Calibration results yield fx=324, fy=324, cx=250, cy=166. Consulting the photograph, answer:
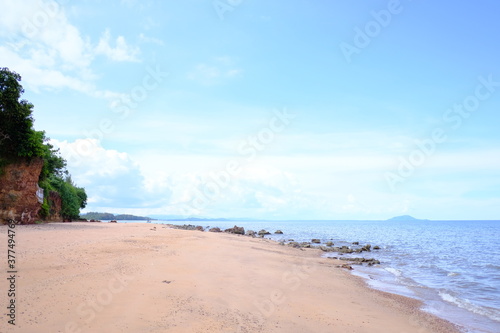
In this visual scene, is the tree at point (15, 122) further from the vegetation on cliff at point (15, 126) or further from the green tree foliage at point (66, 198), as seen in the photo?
the green tree foliage at point (66, 198)

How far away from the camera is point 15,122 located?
937 inches

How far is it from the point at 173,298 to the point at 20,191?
22.3 metres

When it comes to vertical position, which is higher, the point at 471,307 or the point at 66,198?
the point at 66,198

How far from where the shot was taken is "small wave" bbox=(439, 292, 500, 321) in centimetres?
1179

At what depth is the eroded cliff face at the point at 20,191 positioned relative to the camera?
23.6 metres

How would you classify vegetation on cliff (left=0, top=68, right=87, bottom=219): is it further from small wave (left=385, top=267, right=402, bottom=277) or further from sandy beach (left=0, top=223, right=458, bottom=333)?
small wave (left=385, top=267, right=402, bottom=277)

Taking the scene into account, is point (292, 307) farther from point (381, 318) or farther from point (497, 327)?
point (497, 327)

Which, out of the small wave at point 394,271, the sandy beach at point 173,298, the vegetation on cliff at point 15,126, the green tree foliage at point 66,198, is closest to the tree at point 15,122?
the vegetation on cliff at point 15,126

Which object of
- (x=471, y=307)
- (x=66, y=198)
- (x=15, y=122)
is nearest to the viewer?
(x=471, y=307)

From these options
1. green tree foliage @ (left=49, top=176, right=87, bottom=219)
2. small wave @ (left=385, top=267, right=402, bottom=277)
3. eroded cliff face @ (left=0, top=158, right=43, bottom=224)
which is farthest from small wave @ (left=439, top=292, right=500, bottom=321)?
green tree foliage @ (left=49, top=176, right=87, bottom=219)

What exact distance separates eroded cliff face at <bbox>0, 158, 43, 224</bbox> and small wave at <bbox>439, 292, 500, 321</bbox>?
90.8 ft

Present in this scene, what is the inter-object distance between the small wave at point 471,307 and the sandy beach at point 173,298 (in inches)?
74.9

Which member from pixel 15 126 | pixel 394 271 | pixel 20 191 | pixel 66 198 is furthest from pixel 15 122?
pixel 394 271

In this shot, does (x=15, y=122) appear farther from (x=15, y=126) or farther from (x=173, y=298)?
(x=173, y=298)
